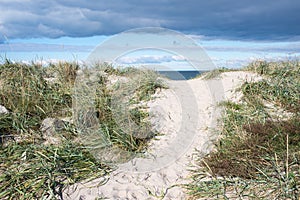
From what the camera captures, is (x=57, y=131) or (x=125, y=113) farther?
(x=125, y=113)

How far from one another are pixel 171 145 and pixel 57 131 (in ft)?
4.99

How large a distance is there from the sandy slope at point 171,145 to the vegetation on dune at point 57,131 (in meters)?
0.21

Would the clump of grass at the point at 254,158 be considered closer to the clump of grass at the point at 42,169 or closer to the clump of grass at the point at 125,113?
the clump of grass at the point at 125,113

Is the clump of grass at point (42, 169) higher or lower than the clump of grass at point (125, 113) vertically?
lower

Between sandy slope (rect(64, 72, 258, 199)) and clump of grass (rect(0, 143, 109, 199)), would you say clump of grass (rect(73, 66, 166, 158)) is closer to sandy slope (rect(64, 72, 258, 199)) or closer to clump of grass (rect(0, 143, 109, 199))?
sandy slope (rect(64, 72, 258, 199))

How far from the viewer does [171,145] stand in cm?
411

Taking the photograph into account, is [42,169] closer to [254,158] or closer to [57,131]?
[57,131]

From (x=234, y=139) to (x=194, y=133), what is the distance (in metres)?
0.84

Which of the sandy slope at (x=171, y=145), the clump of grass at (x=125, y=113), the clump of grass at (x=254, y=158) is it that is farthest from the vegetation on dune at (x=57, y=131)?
the clump of grass at (x=254, y=158)

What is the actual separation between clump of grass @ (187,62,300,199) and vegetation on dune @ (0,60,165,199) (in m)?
1.03

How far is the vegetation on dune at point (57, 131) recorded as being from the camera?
10.1 ft

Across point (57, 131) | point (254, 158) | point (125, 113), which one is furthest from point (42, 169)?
point (254, 158)

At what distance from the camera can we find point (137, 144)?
3.98 meters

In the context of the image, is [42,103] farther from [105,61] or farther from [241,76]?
[241,76]
